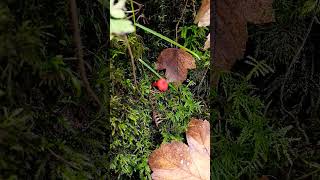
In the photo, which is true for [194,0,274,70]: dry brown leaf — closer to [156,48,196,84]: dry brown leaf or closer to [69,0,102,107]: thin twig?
[156,48,196,84]: dry brown leaf

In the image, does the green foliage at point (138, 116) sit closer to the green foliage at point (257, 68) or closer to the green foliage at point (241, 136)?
the green foliage at point (241, 136)

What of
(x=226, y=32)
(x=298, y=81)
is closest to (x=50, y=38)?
(x=226, y=32)

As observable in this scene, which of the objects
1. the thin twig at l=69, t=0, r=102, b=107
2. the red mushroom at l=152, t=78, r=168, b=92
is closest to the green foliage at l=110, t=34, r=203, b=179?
the red mushroom at l=152, t=78, r=168, b=92

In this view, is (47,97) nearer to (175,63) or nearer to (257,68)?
(175,63)

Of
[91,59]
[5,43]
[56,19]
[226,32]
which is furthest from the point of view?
[226,32]

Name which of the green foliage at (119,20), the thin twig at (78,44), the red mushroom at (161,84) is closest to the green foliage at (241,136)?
the red mushroom at (161,84)

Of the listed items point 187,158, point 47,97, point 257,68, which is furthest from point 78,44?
point 257,68

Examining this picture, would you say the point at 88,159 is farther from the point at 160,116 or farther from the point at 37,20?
the point at 37,20
